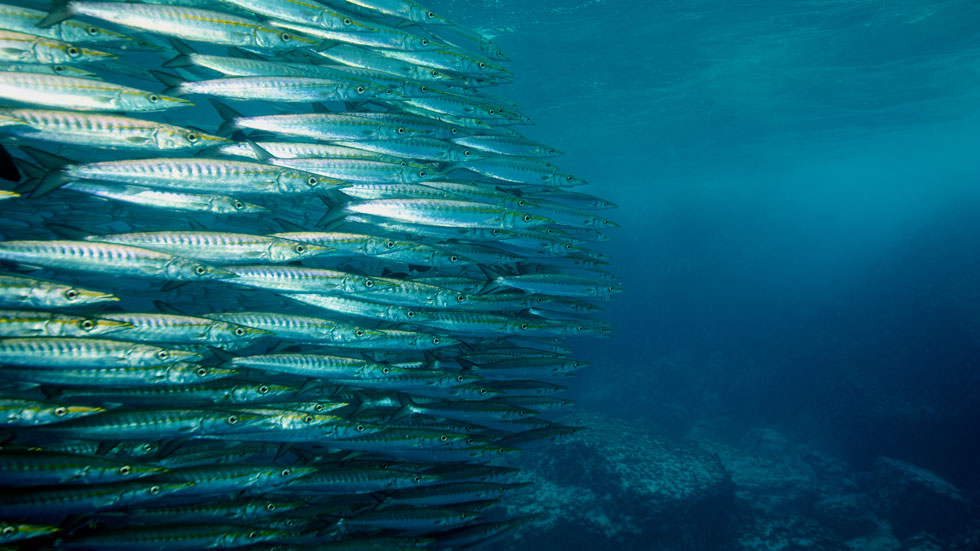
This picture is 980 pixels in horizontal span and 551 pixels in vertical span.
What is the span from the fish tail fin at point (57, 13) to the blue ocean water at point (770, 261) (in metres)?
11.1

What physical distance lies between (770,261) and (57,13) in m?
46.7

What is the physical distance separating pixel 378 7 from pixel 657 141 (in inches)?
1335

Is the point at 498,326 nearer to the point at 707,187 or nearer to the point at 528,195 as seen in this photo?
the point at 528,195

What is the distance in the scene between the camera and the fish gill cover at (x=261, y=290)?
2869mm

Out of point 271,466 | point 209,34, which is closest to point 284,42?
point 209,34

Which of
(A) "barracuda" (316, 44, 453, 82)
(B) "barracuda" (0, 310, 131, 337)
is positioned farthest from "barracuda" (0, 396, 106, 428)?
(A) "barracuda" (316, 44, 453, 82)

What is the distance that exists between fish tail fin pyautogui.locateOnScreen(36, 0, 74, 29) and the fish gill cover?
0.8 inches

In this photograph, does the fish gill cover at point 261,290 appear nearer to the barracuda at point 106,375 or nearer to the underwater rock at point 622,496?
the barracuda at point 106,375

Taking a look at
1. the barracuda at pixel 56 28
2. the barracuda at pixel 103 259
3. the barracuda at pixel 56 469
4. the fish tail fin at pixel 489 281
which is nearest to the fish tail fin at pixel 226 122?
the barracuda at pixel 56 28

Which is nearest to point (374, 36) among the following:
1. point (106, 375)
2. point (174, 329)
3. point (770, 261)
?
point (174, 329)

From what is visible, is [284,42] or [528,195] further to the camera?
[528,195]

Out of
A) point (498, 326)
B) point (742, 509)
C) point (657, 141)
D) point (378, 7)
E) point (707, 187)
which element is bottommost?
point (742, 509)

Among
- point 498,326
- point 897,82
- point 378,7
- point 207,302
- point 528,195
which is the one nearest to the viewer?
point 378,7

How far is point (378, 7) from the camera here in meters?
4.06
